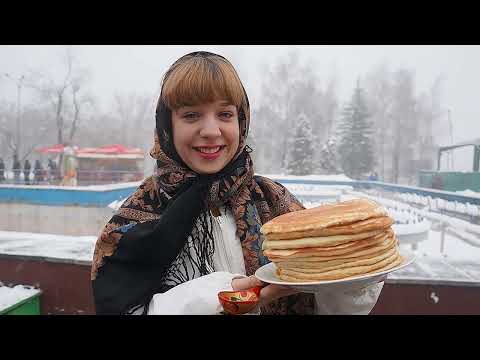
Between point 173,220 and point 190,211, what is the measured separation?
6cm

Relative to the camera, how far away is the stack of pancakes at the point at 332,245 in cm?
85

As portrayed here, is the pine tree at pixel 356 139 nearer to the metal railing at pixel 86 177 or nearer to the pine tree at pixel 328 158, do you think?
the pine tree at pixel 328 158

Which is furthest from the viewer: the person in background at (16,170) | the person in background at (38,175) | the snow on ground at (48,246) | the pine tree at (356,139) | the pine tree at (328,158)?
the pine tree at (328,158)

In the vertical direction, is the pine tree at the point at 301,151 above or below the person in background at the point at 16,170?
above

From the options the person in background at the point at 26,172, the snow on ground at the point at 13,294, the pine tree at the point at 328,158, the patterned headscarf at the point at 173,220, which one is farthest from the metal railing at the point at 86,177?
the patterned headscarf at the point at 173,220

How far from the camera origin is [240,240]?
109cm

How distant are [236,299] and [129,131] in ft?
73.7

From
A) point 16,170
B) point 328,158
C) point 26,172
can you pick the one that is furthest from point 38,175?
point 328,158

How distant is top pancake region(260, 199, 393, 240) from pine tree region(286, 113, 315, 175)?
16090mm

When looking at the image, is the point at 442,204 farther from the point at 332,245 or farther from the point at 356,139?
the point at 356,139

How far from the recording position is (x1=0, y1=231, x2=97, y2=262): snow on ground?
9.13 ft

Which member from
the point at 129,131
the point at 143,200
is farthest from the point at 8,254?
the point at 129,131

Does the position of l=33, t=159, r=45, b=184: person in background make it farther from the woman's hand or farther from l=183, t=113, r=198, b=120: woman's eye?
the woman's hand

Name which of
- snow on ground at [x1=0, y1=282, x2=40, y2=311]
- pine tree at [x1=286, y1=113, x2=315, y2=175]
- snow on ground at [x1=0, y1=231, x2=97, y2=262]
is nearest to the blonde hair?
snow on ground at [x1=0, y1=231, x2=97, y2=262]
